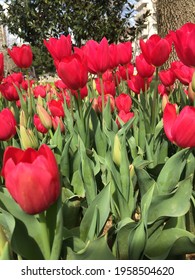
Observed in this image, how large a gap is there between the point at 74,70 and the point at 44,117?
0.32 m

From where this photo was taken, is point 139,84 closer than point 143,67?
No

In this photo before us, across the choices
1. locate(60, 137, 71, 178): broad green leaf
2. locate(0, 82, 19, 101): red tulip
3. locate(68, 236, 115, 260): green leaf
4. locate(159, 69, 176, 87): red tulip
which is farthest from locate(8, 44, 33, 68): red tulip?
locate(68, 236, 115, 260): green leaf

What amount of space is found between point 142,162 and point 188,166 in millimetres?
132

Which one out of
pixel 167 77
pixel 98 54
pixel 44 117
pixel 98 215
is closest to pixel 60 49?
pixel 98 54

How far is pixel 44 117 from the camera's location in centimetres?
139

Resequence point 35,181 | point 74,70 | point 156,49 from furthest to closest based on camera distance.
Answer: point 156,49
point 74,70
point 35,181

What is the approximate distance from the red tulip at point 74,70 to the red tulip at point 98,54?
180mm

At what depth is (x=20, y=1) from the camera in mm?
7828

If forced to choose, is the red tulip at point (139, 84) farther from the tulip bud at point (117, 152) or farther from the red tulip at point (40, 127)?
the tulip bud at point (117, 152)

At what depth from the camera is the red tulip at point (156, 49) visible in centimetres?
130

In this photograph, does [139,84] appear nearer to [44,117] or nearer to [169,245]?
[44,117]

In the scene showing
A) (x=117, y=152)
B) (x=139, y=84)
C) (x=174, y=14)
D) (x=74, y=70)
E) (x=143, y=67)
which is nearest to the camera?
(x=117, y=152)

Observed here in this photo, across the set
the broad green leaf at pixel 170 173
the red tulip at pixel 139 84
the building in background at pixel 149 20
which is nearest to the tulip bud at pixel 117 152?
Answer: the broad green leaf at pixel 170 173
